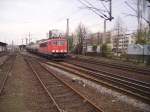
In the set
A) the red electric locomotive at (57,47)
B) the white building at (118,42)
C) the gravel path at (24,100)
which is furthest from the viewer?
the white building at (118,42)

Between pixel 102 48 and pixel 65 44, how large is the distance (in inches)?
545

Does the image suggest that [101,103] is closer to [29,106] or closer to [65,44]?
[29,106]

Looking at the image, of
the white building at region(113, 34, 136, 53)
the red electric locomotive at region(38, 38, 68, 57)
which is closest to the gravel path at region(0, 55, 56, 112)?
the red electric locomotive at region(38, 38, 68, 57)

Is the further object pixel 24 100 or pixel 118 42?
pixel 118 42

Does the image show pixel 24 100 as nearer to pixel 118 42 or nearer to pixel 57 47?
pixel 57 47

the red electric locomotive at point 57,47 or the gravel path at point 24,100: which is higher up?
the red electric locomotive at point 57,47

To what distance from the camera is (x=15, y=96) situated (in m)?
11.7

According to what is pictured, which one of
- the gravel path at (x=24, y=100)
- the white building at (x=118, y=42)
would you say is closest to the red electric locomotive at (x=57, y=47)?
the white building at (x=118, y=42)

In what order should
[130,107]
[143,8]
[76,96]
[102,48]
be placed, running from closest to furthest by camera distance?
[130,107]
[76,96]
[143,8]
[102,48]

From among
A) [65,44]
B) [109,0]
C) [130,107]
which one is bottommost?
[130,107]

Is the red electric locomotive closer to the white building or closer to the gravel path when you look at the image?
the white building

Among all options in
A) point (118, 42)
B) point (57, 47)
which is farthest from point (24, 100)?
point (118, 42)

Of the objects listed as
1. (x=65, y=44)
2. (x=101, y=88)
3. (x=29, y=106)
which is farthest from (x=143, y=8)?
(x=29, y=106)

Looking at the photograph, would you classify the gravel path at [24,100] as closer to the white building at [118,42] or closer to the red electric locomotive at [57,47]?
the red electric locomotive at [57,47]
